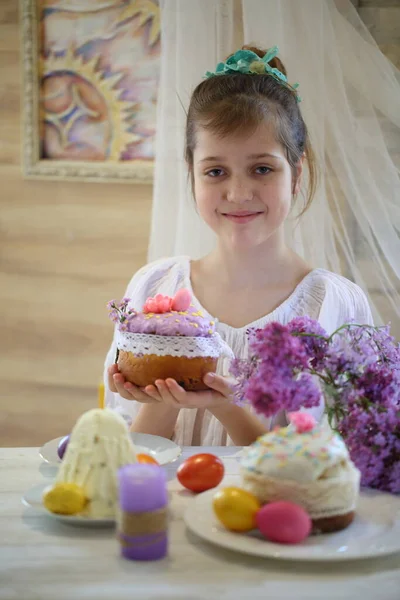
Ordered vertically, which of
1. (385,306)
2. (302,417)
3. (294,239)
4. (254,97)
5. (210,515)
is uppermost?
(254,97)

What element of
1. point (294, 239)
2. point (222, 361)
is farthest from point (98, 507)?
point (294, 239)

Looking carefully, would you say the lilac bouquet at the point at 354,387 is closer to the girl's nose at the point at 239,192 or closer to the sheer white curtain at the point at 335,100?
the girl's nose at the point at 239,192

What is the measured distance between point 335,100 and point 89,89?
4.55 ft

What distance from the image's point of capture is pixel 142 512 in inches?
32.1

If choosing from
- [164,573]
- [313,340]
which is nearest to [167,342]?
[313,340]

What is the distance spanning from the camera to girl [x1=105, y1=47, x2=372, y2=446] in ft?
5.27

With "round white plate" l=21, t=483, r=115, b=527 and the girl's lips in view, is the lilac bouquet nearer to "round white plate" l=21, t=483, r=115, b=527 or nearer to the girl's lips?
"round white plate" l=21, t=483, r=115, b=527

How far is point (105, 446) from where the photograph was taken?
936 millimetres

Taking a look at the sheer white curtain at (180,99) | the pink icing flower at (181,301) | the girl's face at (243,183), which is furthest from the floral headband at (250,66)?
the pink icing flower at (181,301)

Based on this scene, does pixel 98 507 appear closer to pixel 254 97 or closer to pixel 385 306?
pixel 254 97

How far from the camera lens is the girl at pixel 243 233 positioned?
161 centimetres

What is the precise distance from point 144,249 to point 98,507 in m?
2.19

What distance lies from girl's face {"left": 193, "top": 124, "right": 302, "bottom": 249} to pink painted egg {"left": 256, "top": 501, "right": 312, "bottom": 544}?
2.88ft

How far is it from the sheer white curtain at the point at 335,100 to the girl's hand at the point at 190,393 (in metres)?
0.74
